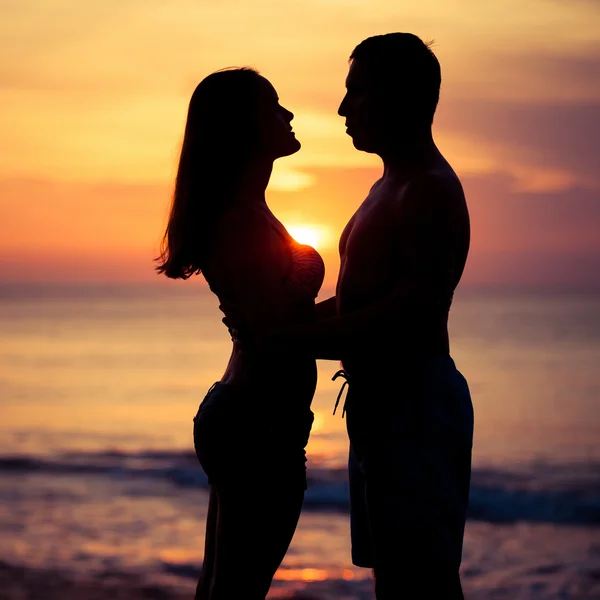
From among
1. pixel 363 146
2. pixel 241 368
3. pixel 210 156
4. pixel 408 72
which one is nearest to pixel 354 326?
pixel 241 368

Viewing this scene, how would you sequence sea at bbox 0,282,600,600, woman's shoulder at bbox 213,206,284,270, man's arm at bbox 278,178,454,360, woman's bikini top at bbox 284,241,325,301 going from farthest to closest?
sea at bbox 0,282,600,600 → woman's bikini top at bbox 284,241,325,301 → woman's shoulder at bbox 213,206,284,270 → man's arm at bbox 278,178,454,360

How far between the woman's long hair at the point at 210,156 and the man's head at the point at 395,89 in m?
0.45

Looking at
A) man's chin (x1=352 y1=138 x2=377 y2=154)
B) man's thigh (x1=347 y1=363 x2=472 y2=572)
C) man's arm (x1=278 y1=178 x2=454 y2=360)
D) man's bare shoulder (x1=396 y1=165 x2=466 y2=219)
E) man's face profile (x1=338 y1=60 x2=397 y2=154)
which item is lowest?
man's thigh (x1=347 y1=363 x2=472 y2=572)

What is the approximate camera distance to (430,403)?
164 inches

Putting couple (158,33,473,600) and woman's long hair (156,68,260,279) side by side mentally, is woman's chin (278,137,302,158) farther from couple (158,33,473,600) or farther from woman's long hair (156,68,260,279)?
woman's long hair (156,68,260,279)

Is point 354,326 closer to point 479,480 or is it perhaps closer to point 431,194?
point 431,194

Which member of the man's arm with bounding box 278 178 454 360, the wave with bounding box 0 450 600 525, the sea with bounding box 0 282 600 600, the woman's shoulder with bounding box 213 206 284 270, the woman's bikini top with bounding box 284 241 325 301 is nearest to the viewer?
the man's arm with bounding box 278 178 454 360

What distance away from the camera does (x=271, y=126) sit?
14.5ft

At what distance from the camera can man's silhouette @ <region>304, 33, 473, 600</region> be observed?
412 centimetres

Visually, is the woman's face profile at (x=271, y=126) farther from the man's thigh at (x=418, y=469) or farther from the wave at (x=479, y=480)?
the wave at (x=479, y=480)

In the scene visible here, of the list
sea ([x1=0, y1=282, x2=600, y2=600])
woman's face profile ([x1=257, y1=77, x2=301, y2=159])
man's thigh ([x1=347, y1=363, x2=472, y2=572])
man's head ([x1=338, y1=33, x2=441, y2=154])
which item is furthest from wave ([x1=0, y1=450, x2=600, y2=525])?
man's head ([x1=338, y1=33, x2=441, y2=154])

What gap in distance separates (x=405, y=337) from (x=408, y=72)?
104 cm

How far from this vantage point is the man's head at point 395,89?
4.28 metres

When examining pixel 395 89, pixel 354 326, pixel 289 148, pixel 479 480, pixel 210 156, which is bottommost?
pixel 354 326
